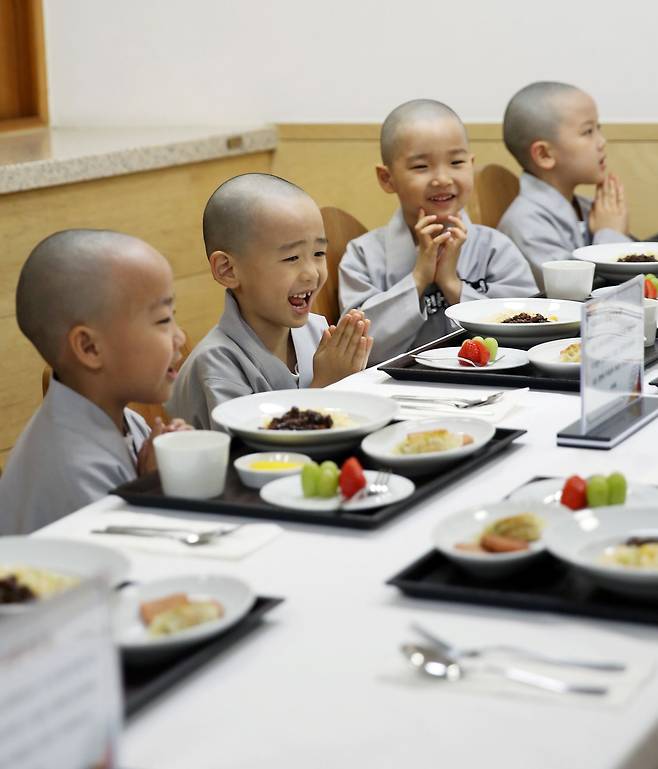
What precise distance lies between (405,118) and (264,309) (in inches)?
39.6

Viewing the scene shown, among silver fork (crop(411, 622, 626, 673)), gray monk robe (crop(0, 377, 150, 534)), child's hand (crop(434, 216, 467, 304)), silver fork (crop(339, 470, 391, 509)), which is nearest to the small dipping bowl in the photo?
silver fork (crop(339, 470, 391, 509))

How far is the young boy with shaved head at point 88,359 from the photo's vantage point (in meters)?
1.67

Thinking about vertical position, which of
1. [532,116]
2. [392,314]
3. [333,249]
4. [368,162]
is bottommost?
[392,314]

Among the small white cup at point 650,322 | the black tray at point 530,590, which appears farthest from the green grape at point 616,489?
the small white cup at point 650,322

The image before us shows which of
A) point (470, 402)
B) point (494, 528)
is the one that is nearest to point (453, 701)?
point (494, 528)

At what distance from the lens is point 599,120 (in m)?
3.94

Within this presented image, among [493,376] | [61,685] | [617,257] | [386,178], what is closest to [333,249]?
[386,178]

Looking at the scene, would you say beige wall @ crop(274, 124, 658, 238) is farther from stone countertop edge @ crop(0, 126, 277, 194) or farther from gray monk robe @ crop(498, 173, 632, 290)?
gray monk robe @ crop(498, 173, 632, 290)

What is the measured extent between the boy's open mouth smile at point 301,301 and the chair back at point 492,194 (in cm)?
134

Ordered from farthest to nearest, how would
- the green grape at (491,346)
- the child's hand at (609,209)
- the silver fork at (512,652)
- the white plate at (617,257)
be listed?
the child's hand at (609,209) → the white plate at (617,257) → the green grape at (491,346) → the silver fork at (512,652)

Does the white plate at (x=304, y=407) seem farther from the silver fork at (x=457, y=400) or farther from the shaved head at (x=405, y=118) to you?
the shaved head at (x=405, y=118)

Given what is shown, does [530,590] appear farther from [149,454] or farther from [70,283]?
[70,283]

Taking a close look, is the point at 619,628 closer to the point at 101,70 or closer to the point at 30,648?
the point at 30,648

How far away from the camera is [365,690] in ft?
3.15
